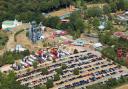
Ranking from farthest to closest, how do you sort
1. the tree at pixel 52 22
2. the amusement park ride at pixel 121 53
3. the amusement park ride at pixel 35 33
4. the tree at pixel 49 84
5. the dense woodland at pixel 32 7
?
the dense woodland at pixel 32 7, the tree at pixel 52 22, the amusement park ride at pixel 35 33, the amusement park ride at pixel 121 53, the tree at pixel 49 84

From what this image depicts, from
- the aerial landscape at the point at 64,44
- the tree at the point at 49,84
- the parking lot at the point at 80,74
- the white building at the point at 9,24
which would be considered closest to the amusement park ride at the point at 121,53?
the aerial landscape at the point at 64,44

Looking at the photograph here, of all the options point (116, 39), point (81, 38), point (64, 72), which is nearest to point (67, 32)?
point (81, 38)

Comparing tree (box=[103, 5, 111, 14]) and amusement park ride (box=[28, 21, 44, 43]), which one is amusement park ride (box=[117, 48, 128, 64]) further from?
tree (box=[103, 5, 111, 14])

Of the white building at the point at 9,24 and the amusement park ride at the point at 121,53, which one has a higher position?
the white building at the point at 9,24

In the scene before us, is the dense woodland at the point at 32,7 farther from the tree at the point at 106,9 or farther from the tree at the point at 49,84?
the tree at the point at 49,84

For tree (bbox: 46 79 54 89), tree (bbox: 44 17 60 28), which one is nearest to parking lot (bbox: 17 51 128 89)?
tree (bbox: 46 79 54 89)

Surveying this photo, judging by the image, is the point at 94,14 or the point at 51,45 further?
the point at 94,14

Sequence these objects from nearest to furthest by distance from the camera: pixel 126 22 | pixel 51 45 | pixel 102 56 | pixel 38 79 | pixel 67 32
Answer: pixel 38 79 → pixel 102 56 → pixel 51 45 → pixel 67 32 → pixel 126 22

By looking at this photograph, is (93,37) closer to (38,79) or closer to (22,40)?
(22,40)
